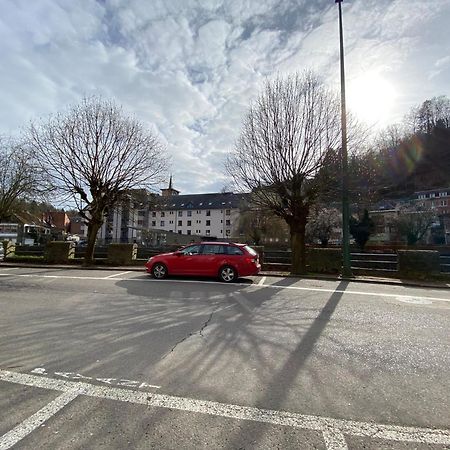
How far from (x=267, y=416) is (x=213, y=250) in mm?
9359

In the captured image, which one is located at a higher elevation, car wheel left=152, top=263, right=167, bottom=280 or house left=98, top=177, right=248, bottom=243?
house left=98, top=177, right=248, bottom=243

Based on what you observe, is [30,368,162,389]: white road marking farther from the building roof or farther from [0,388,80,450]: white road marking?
the building roof

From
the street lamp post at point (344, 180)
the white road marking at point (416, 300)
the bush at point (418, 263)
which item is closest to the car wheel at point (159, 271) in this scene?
the street lamp post at point (344, 180)

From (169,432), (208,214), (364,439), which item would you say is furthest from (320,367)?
(208,214)

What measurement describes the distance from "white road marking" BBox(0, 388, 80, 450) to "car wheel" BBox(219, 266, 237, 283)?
8521 millimetres

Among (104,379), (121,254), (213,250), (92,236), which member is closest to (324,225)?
(121,254)

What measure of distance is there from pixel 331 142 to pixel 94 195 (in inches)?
534

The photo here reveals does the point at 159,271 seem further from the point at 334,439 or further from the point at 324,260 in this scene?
the point at 334,439

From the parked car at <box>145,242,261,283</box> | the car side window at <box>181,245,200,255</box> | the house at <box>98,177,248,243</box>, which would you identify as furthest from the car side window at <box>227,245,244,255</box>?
the house at <box>98,177,248,243</box>

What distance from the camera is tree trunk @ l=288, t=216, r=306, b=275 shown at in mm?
15078

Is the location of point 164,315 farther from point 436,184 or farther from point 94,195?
point 436,184

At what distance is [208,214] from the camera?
86.9m

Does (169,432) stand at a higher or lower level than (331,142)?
lower

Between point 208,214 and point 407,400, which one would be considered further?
point 208,214
